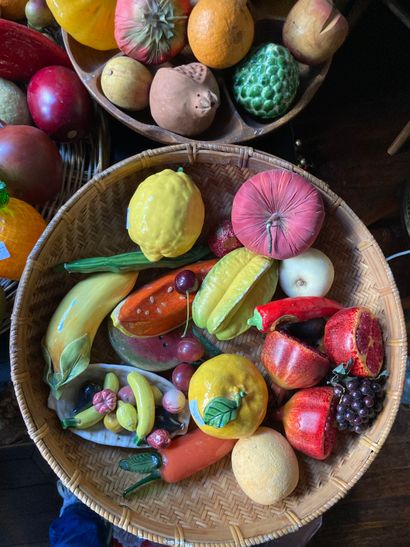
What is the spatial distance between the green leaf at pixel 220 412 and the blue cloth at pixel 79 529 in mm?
467

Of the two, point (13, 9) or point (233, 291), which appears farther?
point (13, 9)

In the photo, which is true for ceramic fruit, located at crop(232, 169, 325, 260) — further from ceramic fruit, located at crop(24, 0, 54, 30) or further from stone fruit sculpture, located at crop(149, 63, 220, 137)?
ceramic fruit, located at crop(24, 0, 54, 30)

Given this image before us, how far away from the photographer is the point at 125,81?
36.2 inches

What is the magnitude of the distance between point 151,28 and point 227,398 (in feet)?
2.16

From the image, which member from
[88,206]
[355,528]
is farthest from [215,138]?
[355,528]

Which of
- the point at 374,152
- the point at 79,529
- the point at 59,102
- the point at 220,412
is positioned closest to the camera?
the point at 220,412

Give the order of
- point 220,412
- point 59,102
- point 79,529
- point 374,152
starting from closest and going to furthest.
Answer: point 220,412 → point 59,102 → point 79,529 → point 374,152

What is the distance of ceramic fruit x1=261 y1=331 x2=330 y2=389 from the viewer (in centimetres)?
90

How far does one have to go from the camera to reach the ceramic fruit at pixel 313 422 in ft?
2.91

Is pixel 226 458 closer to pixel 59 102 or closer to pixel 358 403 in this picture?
pixel 358 403

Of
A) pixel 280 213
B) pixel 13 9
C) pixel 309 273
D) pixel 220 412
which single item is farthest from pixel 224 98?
pixel 220 412

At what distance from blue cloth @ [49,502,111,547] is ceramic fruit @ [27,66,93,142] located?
2.69 feet

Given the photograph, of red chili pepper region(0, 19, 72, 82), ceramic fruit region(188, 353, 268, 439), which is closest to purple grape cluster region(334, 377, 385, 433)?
ceramic fruit region(188, 353, 268, 439)

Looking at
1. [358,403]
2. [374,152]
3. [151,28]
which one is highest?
[151,28]
